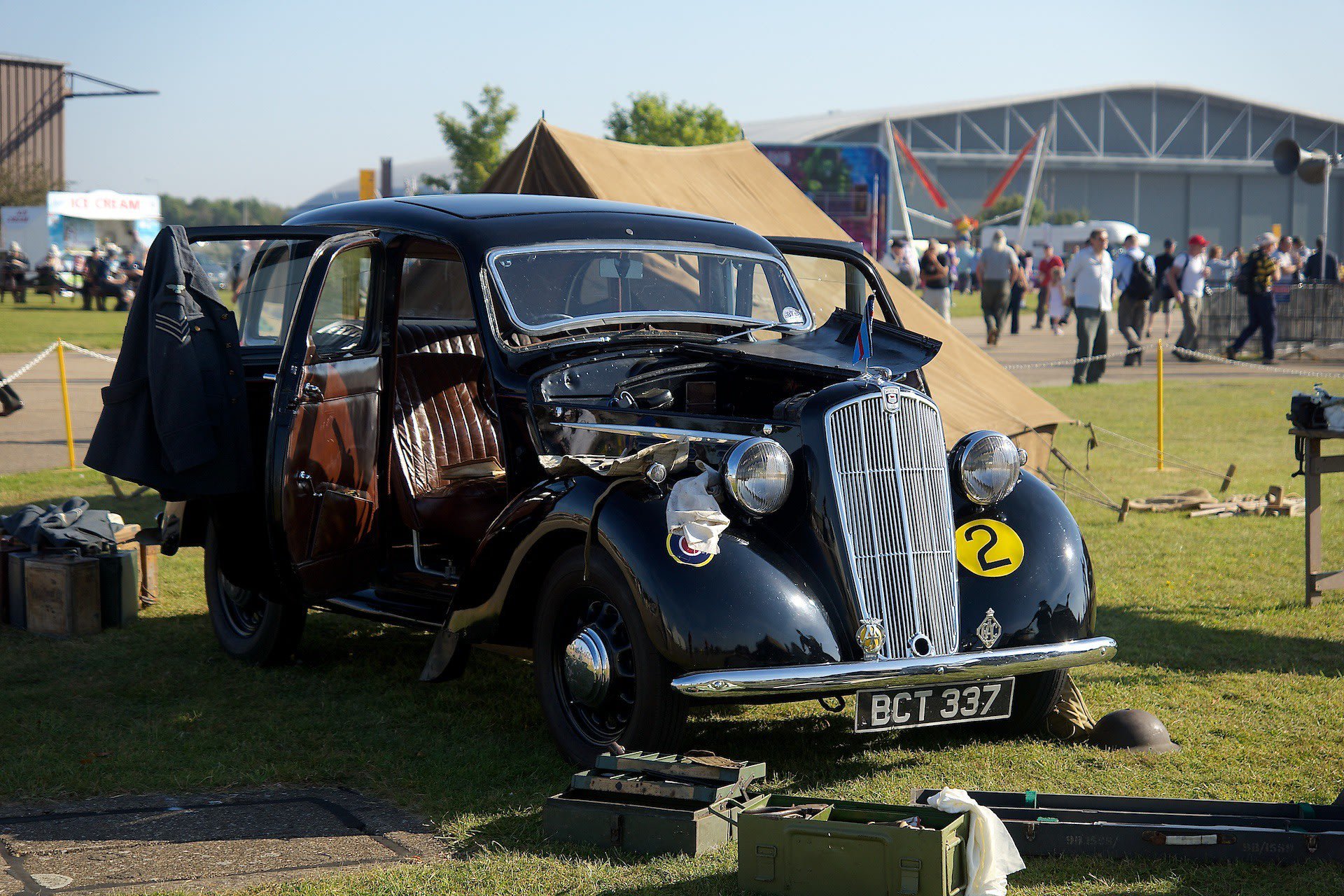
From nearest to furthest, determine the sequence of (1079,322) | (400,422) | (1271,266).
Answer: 1. (400,422)
2. (1079,322)
3. (1271,266)

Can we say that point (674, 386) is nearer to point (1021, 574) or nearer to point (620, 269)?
point (620, 269)

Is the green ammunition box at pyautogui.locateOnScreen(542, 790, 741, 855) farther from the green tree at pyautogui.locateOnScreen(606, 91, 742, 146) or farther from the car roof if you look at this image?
the green tree at pyautogui.locateOnScreen(606, 91, 742, 146)

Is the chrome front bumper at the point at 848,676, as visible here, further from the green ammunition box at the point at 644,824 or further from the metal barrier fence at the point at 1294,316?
the metal barrier fence at the point at 1294,316

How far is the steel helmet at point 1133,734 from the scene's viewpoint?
467cm

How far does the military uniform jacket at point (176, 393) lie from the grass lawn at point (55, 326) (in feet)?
43.4

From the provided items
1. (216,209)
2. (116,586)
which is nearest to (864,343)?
(116,586)

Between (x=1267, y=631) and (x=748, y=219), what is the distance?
5.46m

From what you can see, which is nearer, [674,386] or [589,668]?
[589,668]

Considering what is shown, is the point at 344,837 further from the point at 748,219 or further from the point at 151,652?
the point at 748,219

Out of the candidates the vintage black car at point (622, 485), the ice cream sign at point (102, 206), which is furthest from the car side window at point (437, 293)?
the ice cream sign at point (102, 206)

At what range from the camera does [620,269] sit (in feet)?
18.2

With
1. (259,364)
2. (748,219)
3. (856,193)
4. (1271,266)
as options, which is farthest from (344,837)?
(856,193)

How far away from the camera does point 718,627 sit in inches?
158

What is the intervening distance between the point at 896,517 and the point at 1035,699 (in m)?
1.05
